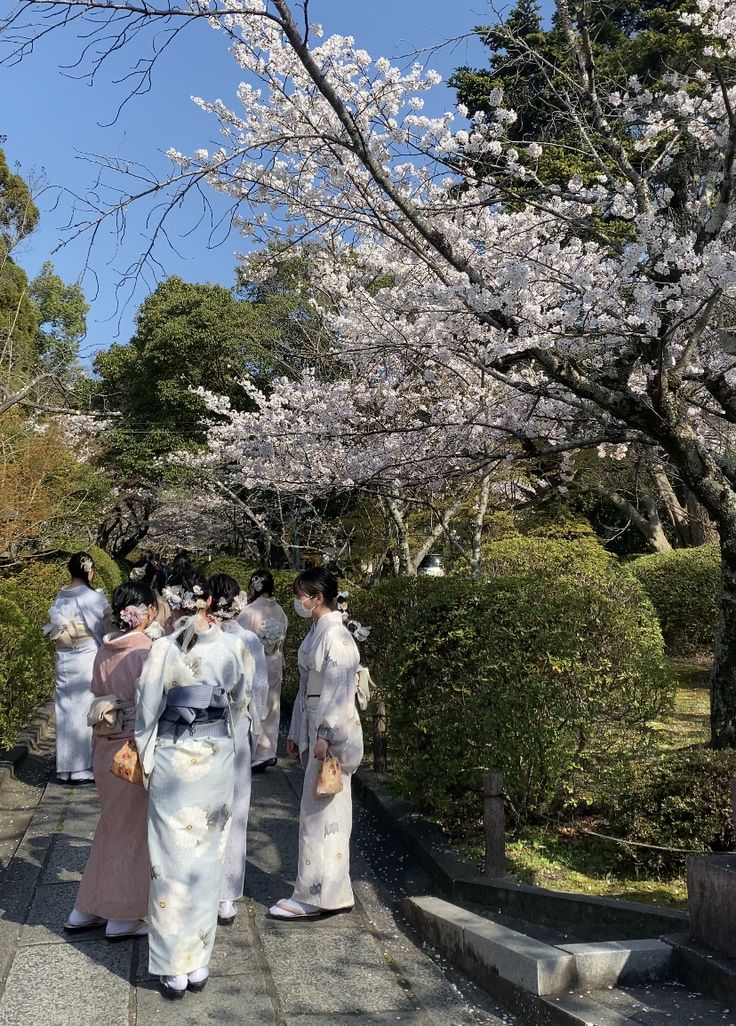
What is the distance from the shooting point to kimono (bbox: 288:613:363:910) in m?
4.38

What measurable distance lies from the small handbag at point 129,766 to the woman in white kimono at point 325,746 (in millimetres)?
1018

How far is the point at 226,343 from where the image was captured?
19906 millimetres

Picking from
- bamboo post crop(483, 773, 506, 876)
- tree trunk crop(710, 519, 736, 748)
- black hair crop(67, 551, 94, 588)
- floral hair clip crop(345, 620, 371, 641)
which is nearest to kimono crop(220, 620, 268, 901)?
floral hair clip crop(345, 620, 371, 641)

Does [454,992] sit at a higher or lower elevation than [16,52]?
lower

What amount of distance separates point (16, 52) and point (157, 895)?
3753 mm

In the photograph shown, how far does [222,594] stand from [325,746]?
0.97m

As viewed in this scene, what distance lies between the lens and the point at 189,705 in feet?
12.5

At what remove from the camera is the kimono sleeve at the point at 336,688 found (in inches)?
175

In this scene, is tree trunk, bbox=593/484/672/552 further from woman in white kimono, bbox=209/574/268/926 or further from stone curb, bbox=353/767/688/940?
woman in white kimono, bbox=209/574/268/926

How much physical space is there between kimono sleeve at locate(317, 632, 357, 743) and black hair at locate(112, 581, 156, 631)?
997 mm

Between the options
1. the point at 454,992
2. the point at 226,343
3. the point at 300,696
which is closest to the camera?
the point at 454,992

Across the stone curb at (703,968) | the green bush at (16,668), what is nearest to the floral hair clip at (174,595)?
the stone curb at (703,968)

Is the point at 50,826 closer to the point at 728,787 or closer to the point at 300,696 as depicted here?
the point at 300,696

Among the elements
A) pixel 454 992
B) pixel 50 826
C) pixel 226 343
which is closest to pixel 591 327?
pixel 454 992
